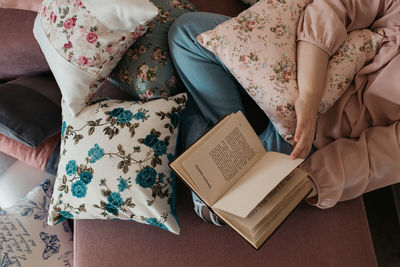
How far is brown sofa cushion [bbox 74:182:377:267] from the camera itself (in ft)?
2.71

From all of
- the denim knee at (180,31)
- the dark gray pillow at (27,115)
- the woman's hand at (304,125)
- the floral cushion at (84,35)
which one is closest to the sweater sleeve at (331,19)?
the woman's hand at (304,125)

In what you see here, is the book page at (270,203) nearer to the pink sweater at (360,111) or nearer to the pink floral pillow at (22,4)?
the pink sweater at (360,111)

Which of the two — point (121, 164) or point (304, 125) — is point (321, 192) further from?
point (121, 164)

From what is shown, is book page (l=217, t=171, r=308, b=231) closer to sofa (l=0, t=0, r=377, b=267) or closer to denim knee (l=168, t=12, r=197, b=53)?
sofa (l=0, t=0, r=377, b=267)

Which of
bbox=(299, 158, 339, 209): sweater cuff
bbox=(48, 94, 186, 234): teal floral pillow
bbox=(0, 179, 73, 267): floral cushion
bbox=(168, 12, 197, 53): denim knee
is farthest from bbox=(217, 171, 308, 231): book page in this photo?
bbox=(0, 179, 73, 267): floral cushion

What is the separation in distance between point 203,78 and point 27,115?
0.52 m

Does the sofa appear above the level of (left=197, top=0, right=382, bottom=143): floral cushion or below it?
below

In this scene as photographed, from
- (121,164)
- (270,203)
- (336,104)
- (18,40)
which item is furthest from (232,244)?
(18,40)

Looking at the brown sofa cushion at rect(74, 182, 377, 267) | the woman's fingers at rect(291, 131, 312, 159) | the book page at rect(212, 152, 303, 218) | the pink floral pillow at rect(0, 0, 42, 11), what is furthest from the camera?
the pink floral pillow at rect(0, 0, 42, 11)

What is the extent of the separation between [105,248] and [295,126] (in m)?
0.63

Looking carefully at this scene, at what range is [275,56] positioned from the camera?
2.54ft

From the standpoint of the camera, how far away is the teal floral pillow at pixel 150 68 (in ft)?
2.84

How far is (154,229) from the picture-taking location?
0.86m

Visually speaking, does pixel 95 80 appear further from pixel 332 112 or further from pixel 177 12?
pixel 332 112
